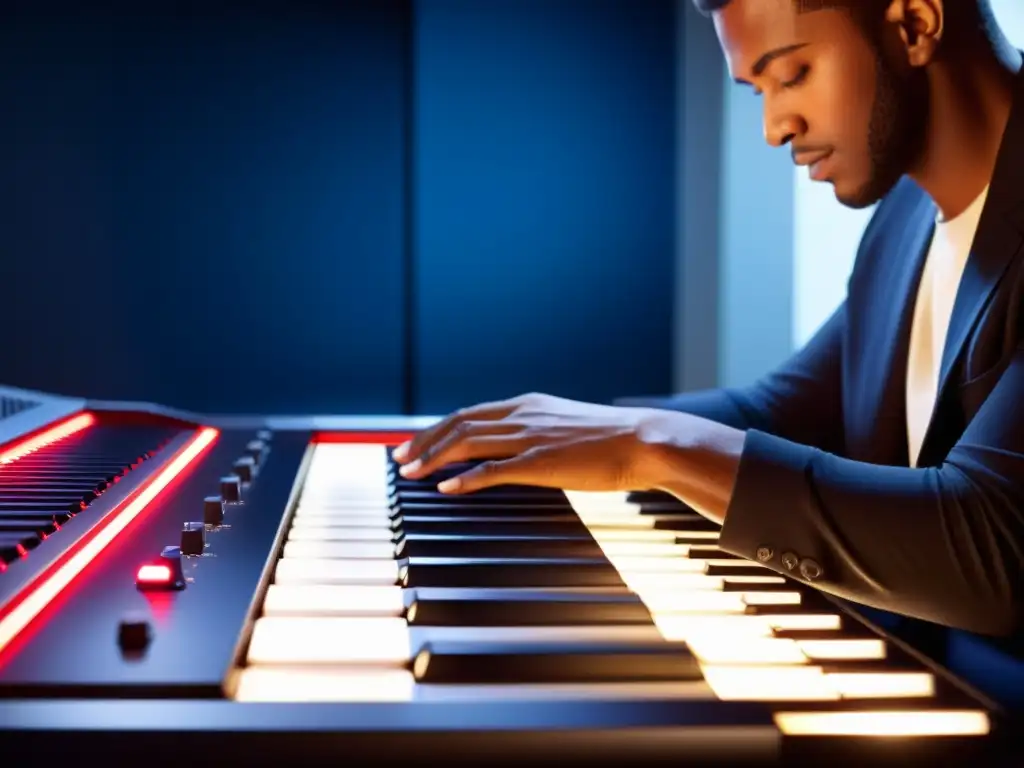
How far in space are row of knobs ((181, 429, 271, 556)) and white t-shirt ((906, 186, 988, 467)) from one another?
0.76 meters

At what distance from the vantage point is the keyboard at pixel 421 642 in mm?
440

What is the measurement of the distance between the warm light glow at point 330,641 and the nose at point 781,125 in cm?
74

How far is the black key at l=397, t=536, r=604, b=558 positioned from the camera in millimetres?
784

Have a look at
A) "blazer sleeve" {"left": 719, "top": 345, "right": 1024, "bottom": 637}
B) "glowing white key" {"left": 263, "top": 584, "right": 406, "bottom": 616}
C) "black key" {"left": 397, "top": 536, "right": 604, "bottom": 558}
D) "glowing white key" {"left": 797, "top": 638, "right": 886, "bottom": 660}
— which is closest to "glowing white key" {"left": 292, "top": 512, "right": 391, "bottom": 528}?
"black key" {"left": 397, "top": 536, "right": 604, "bottom": 558}

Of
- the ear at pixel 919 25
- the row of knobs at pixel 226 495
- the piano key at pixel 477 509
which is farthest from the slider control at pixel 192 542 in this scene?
the ear at pixel 919 25

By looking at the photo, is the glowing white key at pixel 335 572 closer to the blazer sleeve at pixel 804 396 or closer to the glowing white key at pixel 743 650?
the glowing white key at pixel 743 650

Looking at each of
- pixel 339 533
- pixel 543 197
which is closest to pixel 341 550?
pixel 339 533

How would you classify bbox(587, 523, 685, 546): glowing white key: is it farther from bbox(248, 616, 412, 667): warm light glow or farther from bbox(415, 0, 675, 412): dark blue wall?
bbox(415, 0, 675, 412): dark blue wall

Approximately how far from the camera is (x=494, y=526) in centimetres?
89

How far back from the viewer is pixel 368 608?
25.4 inches

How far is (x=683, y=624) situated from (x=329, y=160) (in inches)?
113

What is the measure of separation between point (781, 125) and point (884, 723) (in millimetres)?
778

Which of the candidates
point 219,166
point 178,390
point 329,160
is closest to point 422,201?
point 329,160

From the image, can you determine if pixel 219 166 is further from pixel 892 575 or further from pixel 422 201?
pixel 892 575
